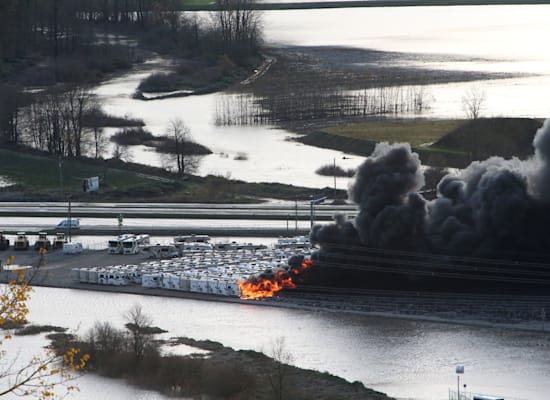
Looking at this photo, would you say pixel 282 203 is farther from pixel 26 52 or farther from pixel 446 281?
pixel 26 52

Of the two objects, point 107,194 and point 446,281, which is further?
point 107,194

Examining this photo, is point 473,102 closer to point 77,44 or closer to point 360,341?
point 77,44

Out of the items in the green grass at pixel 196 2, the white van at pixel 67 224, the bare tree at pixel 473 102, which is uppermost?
the green grass at pixel 196 2

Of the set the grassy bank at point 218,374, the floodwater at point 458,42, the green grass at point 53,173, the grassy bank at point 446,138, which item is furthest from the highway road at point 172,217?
the floodwater at point 458,42

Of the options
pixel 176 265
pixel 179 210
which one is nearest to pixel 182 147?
pixel 179 210

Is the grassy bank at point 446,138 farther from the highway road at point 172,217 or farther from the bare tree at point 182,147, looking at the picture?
the highway road at point 172,217

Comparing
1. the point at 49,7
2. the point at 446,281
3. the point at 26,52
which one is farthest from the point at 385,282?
the point at 49,7

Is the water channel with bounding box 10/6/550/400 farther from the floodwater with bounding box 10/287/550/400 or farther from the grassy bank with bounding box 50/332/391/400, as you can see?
the grassy bank with bounding box 50/332/391/400
